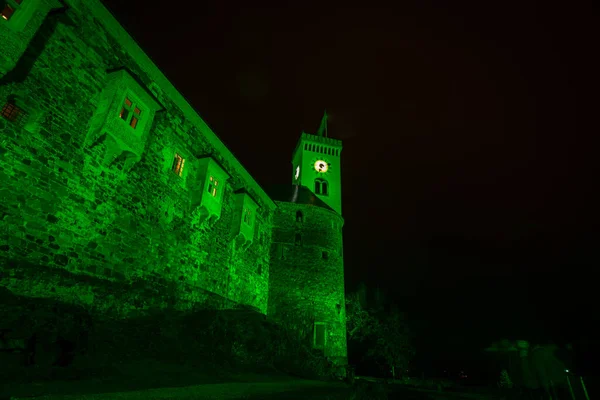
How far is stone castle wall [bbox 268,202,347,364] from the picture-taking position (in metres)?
22.5

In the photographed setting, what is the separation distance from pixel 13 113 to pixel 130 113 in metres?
3.41

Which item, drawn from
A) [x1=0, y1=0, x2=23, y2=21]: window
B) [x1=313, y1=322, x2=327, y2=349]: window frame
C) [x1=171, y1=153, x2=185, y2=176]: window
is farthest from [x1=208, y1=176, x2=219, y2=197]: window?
[x1=313, y1=322, x2=327, y2=349]: window frame

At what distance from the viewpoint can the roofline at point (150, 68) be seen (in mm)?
10562

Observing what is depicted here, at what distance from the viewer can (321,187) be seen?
34.0 meters

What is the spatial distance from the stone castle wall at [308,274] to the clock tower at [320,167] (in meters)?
7.16

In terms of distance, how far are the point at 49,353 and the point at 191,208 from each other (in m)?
8.41

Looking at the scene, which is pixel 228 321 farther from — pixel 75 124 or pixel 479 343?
pixel 479 343

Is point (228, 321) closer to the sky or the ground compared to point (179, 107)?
closer to the ground

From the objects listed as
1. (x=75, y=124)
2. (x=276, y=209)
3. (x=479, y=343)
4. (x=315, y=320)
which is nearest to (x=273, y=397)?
(x=75, y=124)

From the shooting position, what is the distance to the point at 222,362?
34.9ft

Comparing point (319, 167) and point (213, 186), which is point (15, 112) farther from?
point (319, 167)

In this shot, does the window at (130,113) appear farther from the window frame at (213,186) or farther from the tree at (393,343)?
the tree at (393,343)

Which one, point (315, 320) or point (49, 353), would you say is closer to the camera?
point (49, 353)

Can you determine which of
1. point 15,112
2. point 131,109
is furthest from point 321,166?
point 15,112
